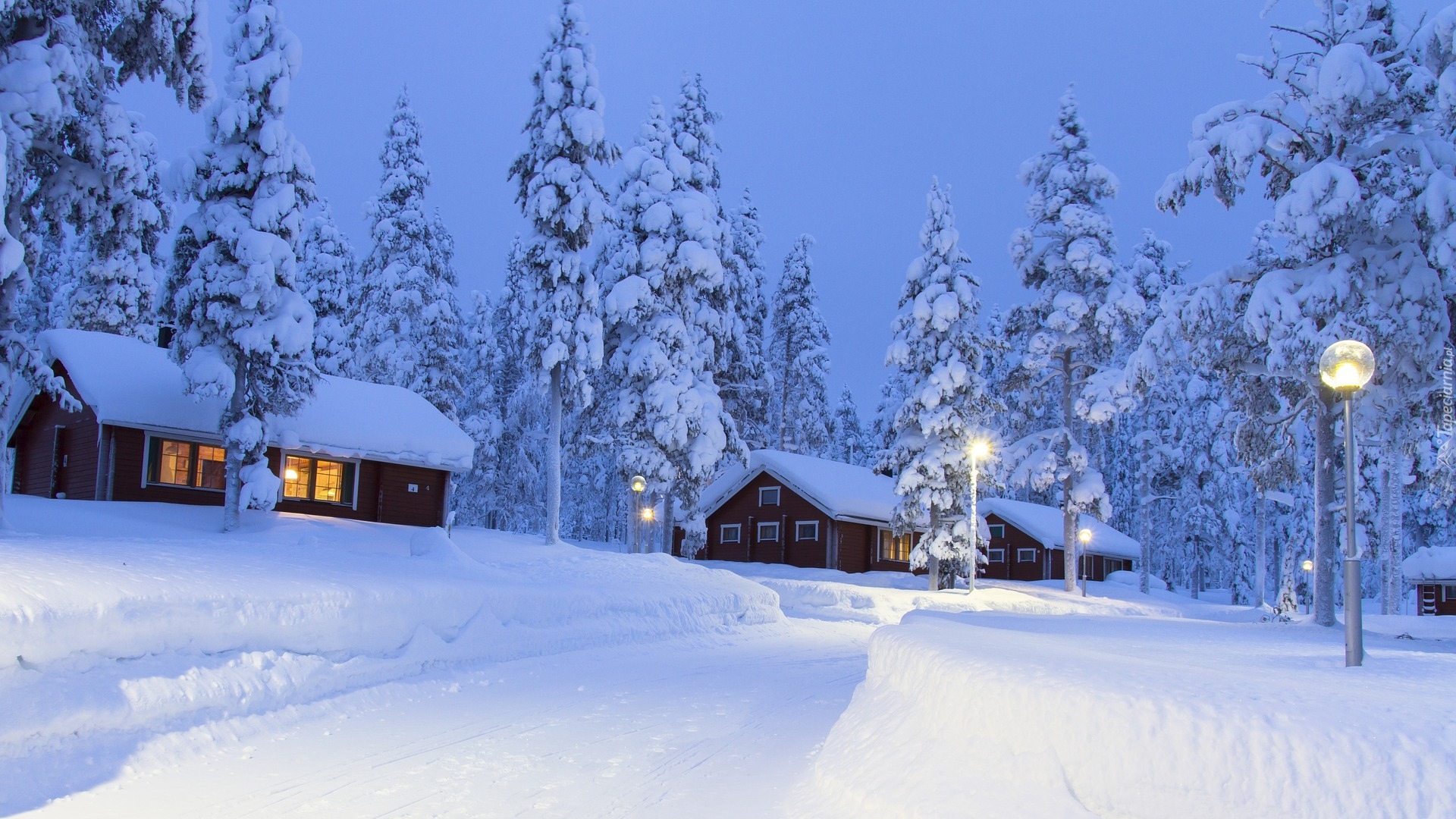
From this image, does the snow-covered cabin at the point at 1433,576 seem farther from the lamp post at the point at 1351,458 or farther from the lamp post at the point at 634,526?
the lamp post at the point at 1351,458

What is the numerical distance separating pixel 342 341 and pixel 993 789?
43.5 meters

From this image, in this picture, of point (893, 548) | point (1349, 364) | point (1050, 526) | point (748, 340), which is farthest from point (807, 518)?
point (1349, 364)

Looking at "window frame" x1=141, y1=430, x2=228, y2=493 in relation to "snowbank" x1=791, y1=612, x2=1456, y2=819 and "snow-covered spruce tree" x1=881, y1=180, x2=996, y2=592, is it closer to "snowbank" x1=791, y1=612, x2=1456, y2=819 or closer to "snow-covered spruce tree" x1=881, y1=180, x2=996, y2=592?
"snow-covered spruce tree" x1=881, y1=180, x2=996, y2=592

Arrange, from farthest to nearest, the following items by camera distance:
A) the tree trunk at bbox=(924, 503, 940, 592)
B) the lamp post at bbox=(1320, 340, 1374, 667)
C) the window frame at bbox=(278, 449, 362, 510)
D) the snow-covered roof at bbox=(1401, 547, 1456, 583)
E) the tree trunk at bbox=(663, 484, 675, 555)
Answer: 1. the snow-covered roof at bbox=(1401, 547, 1456, 583)
2. the tree trunk at bbox=(663, 484, 675, 555)
3. the tree trunk at bbox=(924, 503, 940, 592)
4. the window frame at bbox=(278, 449, 362, 510)
5. the lamp post at bbox=(1320, 340, 1374, 667)

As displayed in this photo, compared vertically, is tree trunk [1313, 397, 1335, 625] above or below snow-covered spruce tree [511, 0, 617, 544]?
below

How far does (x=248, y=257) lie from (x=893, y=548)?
1232 inches

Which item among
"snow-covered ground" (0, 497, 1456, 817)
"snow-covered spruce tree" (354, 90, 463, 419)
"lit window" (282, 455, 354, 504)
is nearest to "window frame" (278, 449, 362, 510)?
"lit window" (282, 455, 354, 504)

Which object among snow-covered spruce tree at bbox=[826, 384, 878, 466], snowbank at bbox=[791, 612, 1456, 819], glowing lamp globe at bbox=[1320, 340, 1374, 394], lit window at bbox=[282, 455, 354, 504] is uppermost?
snow-covered spruce tree at bbox=[826, 384, 878, 466]

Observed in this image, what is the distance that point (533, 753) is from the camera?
8688mm

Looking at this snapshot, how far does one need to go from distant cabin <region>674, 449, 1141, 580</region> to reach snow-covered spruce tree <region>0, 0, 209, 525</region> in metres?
28.5

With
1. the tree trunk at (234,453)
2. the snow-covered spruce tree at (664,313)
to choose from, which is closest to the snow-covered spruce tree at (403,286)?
the snow-covered spruce tree at (664,313)

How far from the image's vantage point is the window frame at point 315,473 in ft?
98.0

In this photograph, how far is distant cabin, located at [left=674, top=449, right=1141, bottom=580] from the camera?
42.1 m

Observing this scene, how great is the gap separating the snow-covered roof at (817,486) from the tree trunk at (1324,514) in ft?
76.5
